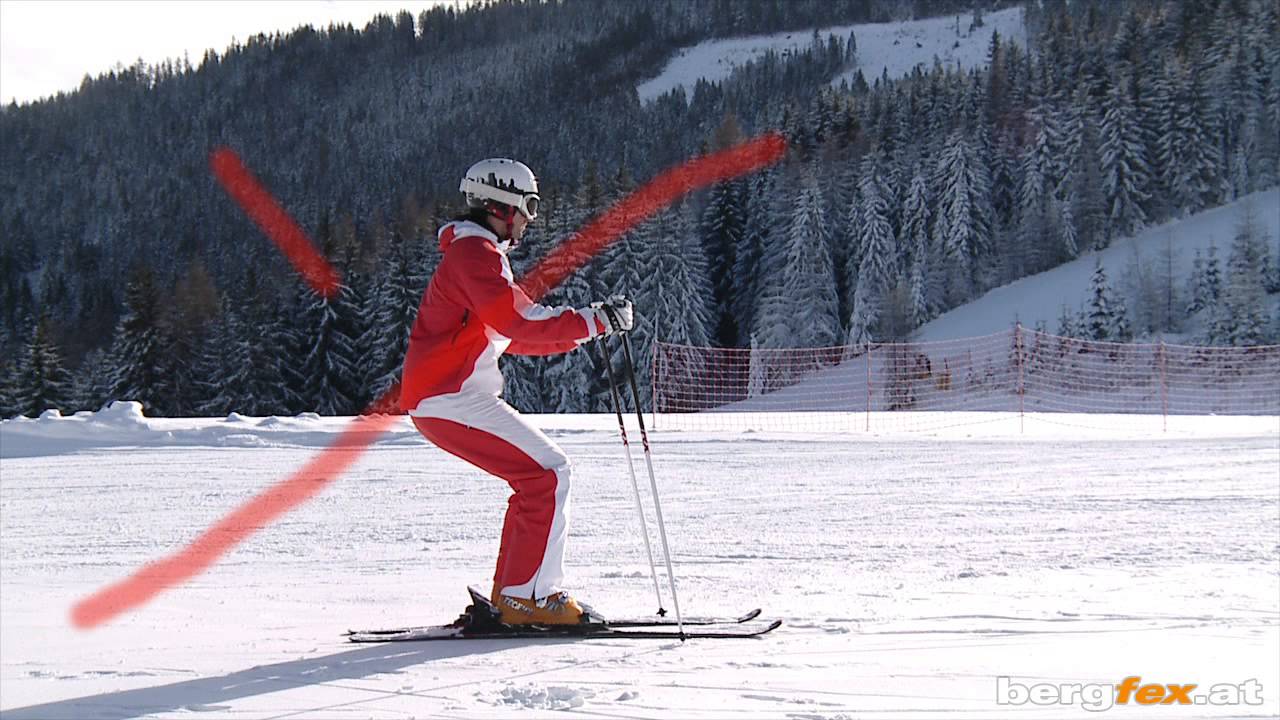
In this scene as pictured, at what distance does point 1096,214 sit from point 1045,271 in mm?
4228

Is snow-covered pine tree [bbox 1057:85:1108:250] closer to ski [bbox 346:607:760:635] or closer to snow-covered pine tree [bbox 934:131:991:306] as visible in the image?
snow-covered pine tree [bbox 934:131:991:306]

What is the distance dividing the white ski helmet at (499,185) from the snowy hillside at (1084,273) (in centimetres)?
4389

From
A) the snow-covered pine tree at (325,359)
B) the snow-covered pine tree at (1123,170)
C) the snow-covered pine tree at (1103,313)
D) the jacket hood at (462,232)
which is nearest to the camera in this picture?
the jacket hood at (462,232)

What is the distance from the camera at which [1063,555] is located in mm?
5742

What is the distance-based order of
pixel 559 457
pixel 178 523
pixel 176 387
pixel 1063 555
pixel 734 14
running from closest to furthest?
pixel 559 457, pixel 1063 555, pixel 178 523, pixel 176 387, pixel 734 14

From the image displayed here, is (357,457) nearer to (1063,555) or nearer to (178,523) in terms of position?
(178,523)

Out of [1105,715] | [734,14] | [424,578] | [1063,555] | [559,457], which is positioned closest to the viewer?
[1105,715]

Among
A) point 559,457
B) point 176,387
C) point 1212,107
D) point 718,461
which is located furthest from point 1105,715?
point 1212,107

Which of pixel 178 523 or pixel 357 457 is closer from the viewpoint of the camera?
pixel 178 523

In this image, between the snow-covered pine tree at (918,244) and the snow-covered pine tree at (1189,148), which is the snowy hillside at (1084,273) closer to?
the snow-covered pine tree at (918,244)

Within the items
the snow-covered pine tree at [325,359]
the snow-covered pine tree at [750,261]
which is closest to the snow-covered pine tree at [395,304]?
the snow-covered pine tree at [325,359]

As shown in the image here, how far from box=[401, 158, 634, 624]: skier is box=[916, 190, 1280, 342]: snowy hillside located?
43.9m

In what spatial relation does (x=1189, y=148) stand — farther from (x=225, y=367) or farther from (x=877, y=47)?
(x=877, y=47)
